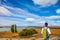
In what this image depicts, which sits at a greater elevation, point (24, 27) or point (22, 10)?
point (22, 10)

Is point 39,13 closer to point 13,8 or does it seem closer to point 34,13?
point 34,13

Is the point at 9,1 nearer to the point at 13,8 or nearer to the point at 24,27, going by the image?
the point at 13,8

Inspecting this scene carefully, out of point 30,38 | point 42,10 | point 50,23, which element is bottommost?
point 30,38

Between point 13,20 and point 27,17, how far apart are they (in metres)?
0.54

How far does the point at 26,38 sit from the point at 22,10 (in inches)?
42.1

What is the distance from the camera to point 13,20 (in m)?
7.70

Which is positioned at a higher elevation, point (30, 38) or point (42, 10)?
point (42, 10)

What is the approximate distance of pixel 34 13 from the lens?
769 centimetres

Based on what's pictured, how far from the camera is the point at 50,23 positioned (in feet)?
25.3

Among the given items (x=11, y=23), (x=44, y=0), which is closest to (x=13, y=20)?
(x=11, y=23)

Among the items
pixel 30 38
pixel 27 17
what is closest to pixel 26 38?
pixel 30 38

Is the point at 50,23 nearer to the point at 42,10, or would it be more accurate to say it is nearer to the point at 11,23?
the point at 42,10

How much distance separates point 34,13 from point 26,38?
3.24 ft

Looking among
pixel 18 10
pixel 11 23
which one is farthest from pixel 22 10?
pixel 11 23
